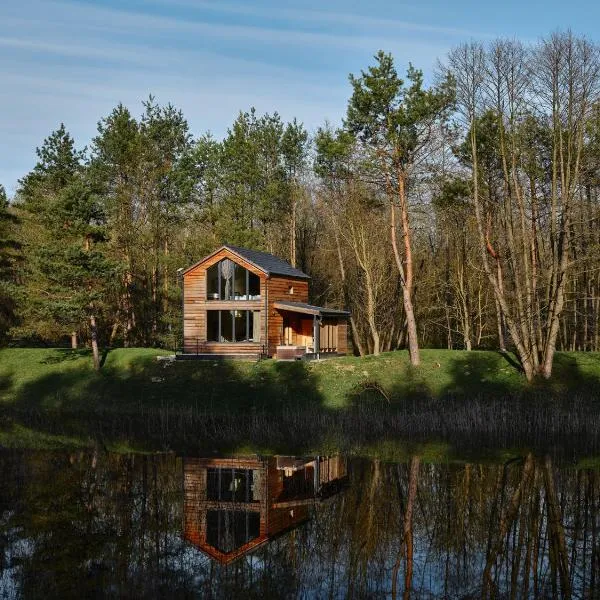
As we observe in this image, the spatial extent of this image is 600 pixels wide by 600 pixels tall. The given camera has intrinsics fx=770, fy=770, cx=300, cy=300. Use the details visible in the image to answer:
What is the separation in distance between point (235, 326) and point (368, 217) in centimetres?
935

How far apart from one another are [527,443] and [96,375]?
18.4 m

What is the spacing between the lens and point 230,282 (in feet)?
111

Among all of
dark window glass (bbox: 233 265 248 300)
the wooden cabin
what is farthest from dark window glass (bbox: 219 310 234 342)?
dark window glass (bbox: 233 265 248 300)

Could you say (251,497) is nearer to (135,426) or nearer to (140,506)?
(140,506)

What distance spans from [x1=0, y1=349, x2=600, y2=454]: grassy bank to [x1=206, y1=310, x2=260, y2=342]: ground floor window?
8.17 feet

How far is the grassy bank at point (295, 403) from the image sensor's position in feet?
70.1

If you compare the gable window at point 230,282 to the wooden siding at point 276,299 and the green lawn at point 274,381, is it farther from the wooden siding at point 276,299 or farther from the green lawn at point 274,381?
the green lawn at point 274,381

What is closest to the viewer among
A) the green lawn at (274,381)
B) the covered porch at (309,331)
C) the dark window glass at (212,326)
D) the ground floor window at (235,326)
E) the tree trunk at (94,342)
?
the green lawn at (274,381)

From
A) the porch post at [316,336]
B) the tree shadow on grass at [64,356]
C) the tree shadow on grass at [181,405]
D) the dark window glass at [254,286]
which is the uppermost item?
the dark window glass at [254,286]

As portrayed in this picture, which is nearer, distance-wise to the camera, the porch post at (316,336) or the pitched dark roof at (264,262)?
the porch post at (316,336)

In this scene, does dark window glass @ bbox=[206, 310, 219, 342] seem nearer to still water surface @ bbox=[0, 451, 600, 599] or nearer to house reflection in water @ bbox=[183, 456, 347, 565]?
house reflection in water @ bbox=[183, 456, 347, 565]

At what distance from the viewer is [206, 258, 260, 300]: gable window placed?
33.6 metres

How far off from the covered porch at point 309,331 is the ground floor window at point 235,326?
114 cm

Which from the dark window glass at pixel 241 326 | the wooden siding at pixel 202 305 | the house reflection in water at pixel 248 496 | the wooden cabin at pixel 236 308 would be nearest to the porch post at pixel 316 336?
the wooden cabin at pixel 236 308
